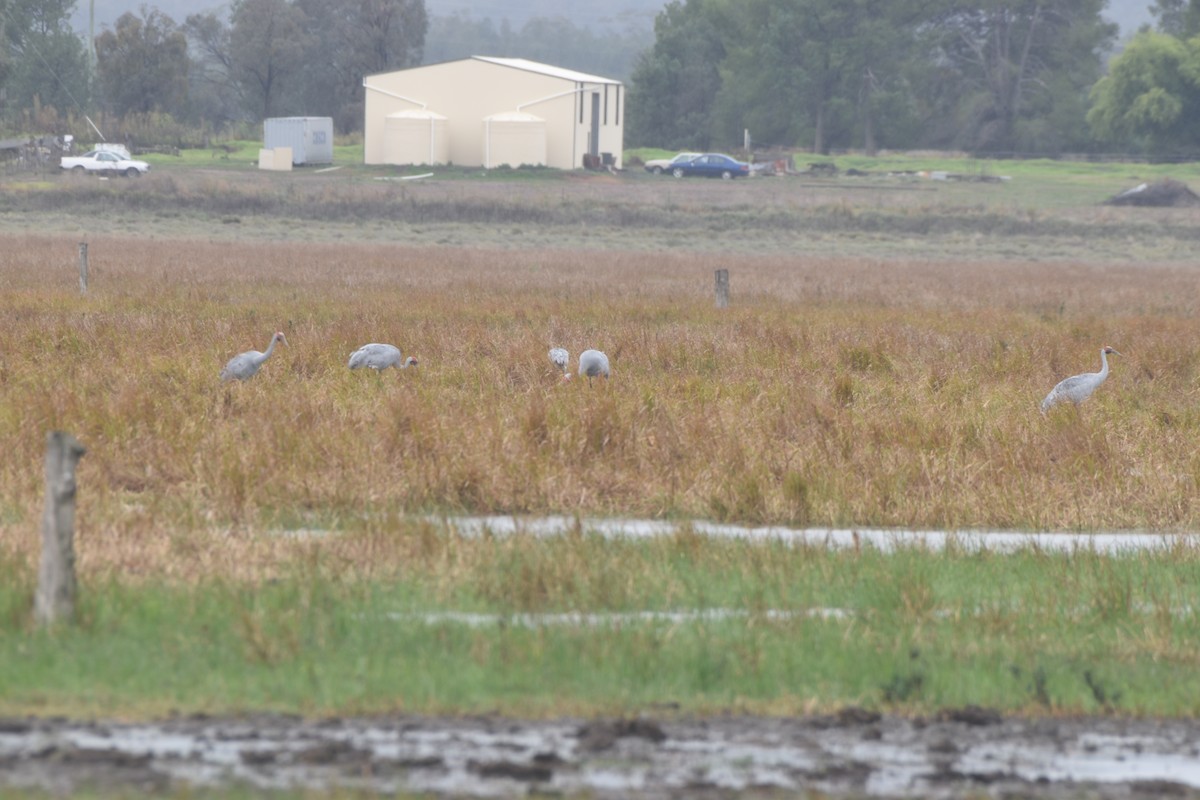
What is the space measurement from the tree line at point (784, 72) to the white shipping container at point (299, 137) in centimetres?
1249

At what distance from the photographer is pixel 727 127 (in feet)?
314

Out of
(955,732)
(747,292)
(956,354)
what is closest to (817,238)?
(747,292)

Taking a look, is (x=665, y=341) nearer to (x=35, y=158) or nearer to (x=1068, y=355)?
(x=1068, y=355)

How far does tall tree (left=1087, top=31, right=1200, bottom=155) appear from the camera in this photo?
83.9 metres

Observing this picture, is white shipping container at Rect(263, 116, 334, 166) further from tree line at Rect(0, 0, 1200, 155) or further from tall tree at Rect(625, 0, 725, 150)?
tall tree at Rect(625, 0, 725, 150)

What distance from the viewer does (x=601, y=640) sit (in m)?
8.27

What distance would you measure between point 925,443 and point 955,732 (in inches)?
272

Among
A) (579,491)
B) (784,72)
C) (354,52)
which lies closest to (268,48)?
(354,52)

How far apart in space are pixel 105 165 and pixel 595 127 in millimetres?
23201

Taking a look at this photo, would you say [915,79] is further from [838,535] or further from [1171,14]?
[838,535]

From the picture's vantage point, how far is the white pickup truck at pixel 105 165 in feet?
203

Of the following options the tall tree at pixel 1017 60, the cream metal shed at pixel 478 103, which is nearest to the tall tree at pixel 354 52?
the cream metal shed at pixel 478 103

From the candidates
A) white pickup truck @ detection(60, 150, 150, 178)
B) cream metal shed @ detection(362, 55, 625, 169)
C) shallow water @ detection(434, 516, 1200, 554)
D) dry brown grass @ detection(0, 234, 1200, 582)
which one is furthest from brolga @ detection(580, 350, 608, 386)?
cream metal shed @ detection(362, 55, 625, 169)

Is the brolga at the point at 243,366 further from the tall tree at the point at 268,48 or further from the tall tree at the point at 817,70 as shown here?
the tall tree at the point at 268,48
